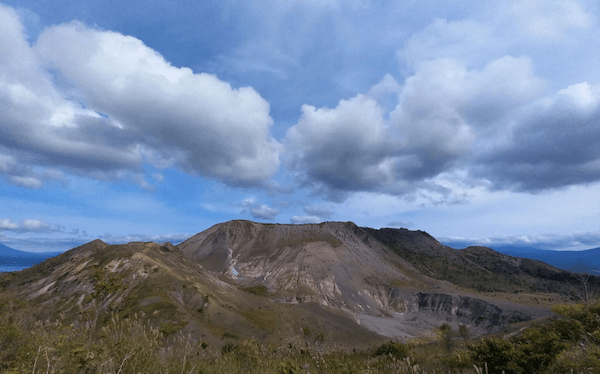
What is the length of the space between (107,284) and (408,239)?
18909 cm

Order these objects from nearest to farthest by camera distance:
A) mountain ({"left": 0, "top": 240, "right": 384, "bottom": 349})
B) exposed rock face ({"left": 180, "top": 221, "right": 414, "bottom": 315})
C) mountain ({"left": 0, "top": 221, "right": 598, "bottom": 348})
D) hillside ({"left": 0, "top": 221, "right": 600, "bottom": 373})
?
hillside ({"left": 0, "top": 221, "right": 600, "bottom": 373})
mountain ({"left": 0, "top": 240, "right": 384, "bottom": 349})
mountain ({"left": 0, "top": 221, "right": 598, "bottom": 348})
exposed rock face ({"left": 180, "top": 221, "right": 414, "bottom": 315})

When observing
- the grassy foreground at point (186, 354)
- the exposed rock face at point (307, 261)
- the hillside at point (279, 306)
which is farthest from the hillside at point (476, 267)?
the grassy foreground at point (186, 354)

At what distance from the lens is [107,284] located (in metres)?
13.4

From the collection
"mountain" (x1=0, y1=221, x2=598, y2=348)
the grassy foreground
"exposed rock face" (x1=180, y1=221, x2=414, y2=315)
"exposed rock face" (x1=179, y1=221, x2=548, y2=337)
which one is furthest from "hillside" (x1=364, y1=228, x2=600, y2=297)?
the grassy foreground

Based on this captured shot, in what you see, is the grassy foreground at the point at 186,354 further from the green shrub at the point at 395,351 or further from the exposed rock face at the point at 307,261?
the exposed rock face at the point at 307,261

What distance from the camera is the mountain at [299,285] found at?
61.2m

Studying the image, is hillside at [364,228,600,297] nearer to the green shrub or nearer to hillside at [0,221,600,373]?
hillside at [0,221,600,373]

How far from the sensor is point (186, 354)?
9.48 m

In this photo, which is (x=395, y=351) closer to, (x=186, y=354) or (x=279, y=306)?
(x=186, y=354)

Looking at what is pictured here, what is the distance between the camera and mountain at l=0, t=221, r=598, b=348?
2409 inches

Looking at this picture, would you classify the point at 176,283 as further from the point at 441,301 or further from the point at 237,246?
the point at 441,301

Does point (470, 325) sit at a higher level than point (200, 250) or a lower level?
lower

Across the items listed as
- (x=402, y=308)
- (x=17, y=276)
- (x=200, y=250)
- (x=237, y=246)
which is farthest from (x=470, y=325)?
(x=17, y=276)

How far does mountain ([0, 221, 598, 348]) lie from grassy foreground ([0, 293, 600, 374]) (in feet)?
14.0
